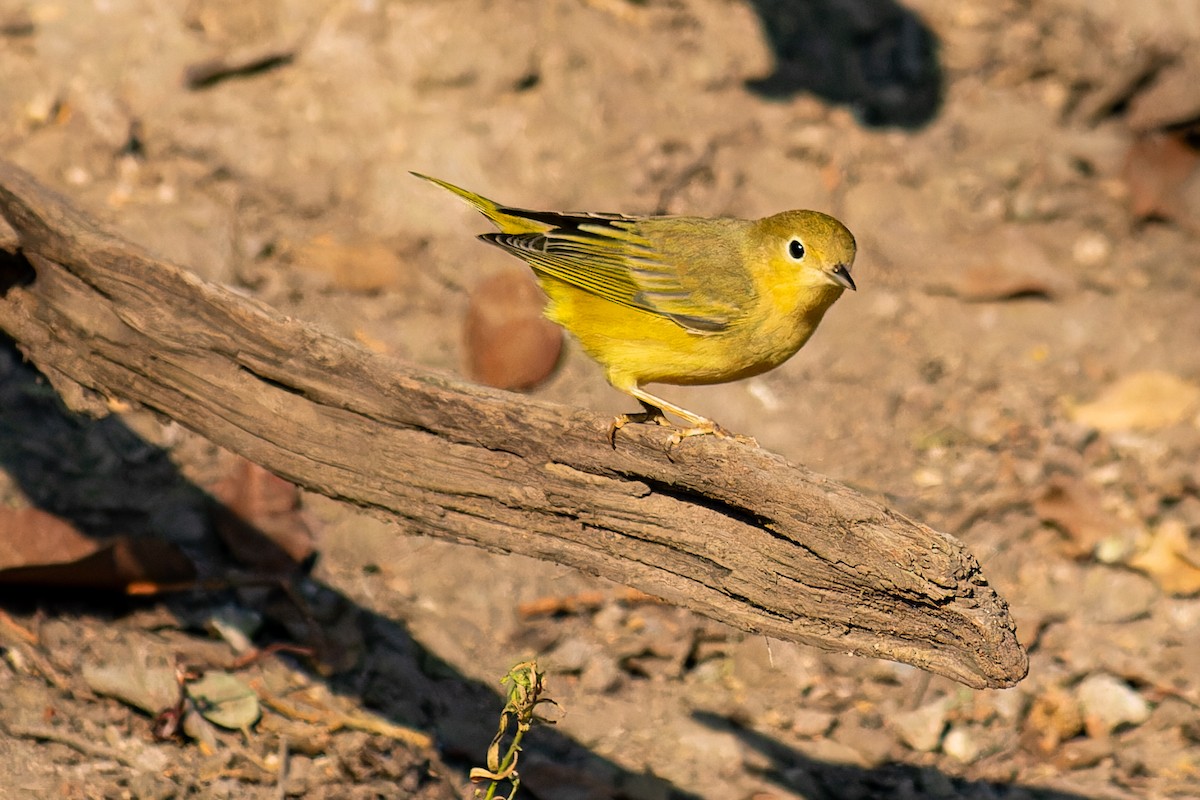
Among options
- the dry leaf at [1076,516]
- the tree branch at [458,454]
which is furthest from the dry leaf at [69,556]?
the dry leaf at [1076,516]

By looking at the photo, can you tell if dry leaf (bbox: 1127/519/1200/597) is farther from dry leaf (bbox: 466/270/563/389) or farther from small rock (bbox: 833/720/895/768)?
dry leaf (bbox: 466/270/563/389)

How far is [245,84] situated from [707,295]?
3.34m

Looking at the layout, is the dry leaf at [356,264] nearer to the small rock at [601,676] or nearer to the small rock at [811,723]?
the small rock at [601,676]

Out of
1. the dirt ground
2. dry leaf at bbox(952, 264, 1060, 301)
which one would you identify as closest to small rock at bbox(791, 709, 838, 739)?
the dirt ground

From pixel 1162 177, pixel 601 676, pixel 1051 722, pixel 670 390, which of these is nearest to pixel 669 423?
pixel 601 676

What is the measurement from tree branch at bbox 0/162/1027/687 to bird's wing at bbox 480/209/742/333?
0.94 meters

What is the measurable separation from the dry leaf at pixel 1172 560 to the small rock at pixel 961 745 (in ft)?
4.60

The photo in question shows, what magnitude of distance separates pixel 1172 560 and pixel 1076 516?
473 mm

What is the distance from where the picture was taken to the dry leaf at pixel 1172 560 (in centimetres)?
612

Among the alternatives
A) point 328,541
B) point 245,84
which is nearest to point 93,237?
point 328,541

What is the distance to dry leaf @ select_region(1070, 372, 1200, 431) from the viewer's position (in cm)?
696

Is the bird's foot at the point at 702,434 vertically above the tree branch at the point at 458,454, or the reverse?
the bird's foot at the point at 702,434

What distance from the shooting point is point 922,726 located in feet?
17.7

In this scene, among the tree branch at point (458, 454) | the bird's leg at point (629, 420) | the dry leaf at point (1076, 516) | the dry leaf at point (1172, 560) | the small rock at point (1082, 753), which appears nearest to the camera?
the tree branch at point (458, 454)
